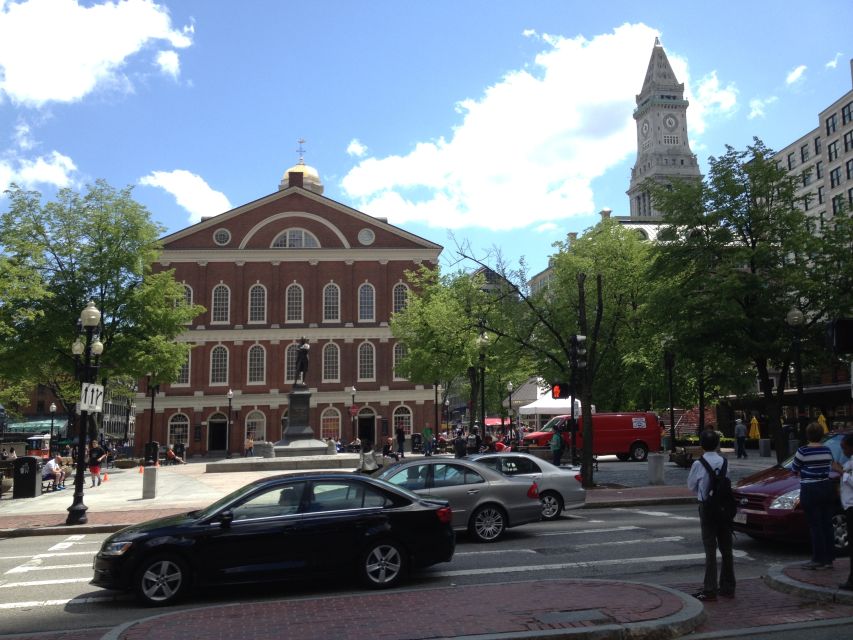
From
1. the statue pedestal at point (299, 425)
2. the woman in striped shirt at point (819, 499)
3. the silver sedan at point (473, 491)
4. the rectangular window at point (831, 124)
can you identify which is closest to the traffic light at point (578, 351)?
the silver sedan at point (473, 491)

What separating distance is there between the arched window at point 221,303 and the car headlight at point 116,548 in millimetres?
52507

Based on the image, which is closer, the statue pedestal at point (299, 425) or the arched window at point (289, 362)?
the statue pedestal at point (299, 425)

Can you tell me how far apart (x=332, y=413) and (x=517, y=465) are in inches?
1793

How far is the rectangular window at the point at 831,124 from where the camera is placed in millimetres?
72562

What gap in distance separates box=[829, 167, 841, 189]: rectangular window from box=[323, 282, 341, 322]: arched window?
5035 centimetres

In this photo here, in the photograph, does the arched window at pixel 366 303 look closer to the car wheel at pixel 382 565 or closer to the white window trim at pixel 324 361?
the white window trim at pixel 324 361

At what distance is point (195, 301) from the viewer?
5916 cm

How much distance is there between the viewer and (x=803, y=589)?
7.89 metres

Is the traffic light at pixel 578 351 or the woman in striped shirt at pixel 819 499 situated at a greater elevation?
the traffic light at pixel 578 351

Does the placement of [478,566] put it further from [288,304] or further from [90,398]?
[288,304]

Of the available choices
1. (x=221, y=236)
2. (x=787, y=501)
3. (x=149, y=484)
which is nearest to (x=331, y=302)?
(x=221, y=236)

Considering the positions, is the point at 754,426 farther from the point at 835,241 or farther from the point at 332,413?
the point at 332,413

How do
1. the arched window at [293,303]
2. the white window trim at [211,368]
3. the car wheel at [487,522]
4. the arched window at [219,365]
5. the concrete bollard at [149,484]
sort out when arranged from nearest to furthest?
the car wheel at [487,522] < the concrete bollard at [149,484] < the white window trim at [211,368] < the arched window at [219,365] < the arched window at [293,303]

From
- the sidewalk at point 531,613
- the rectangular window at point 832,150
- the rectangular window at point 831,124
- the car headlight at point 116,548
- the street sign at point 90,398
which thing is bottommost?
the sidewalk at point 531,613
